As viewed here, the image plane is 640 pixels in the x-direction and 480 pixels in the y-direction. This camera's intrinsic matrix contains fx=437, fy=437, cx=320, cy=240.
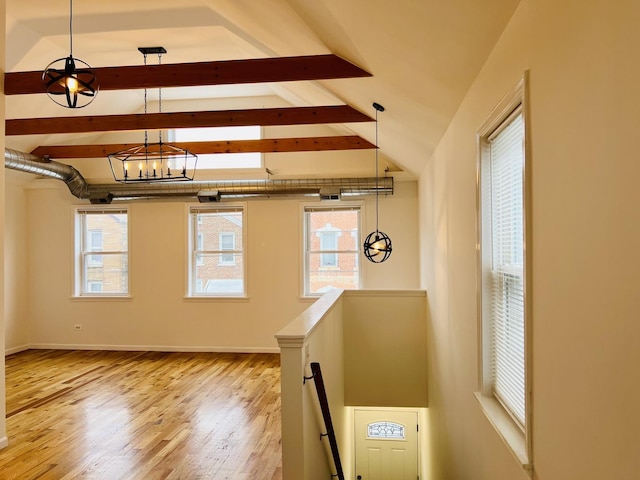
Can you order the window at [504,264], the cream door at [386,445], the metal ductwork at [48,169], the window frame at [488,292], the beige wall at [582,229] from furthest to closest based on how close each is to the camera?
the cream door at [386,445]
the metal ductwork at [48,169]
the window at [504,264]
the window frame at [488,292]
the beige wall at [582,229]

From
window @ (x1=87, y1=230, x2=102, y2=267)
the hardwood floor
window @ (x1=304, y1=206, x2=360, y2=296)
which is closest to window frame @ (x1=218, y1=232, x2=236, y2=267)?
window @ (x1=304, y1=206, x2=360, y2=296)

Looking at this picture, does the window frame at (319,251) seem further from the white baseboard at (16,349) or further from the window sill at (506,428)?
the white baseboard at (16,349)

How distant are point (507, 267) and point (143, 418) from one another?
3855mm

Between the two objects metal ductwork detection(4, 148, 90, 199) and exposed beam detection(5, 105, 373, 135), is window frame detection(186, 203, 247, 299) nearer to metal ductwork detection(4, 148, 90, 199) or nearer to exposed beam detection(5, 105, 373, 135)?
metal ductwork detection(4, 148, 90, 199)

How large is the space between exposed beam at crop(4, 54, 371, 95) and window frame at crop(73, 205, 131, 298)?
3806 mm

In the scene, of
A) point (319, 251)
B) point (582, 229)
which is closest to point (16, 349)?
point (319, 251)

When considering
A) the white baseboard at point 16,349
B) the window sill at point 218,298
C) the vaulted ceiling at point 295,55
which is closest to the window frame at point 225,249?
the window sill at point 218,298

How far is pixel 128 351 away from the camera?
7332 mm

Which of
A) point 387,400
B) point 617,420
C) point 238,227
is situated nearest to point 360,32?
point 617,420

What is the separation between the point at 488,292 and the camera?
2516 mm

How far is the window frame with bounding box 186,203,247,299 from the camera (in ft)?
23.6

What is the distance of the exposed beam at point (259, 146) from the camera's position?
19.8 feet

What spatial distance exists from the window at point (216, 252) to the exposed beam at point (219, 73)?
141 inches

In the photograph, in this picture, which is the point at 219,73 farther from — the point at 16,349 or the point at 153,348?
the point at 16,349
